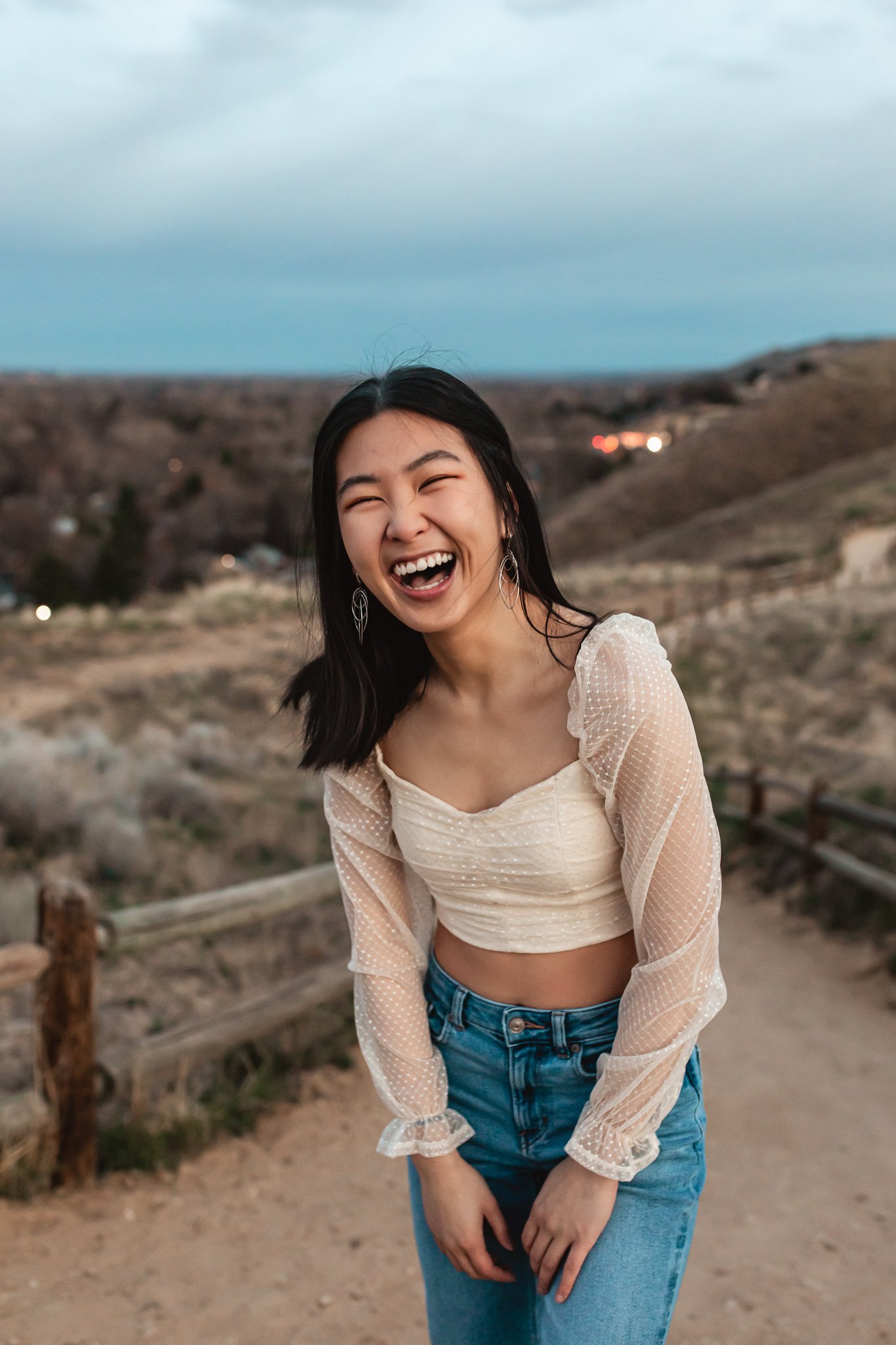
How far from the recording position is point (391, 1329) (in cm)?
340

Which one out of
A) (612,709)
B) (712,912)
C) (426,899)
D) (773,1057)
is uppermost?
(612,709)

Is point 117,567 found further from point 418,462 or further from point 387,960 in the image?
point 418,462

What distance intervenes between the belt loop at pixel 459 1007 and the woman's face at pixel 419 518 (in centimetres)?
64

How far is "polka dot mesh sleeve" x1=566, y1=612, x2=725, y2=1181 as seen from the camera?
1570 millimetres

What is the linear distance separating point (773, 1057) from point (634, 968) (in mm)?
4336

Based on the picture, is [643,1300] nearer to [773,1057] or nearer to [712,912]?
[712,912]

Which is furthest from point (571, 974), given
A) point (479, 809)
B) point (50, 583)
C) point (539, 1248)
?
point (50, 583)

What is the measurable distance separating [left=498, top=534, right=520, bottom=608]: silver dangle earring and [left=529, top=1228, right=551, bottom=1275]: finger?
0.99 meters

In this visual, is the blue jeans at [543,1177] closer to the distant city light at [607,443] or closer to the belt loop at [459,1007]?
the belt loop at [459,1007]

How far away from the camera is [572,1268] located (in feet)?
5.33

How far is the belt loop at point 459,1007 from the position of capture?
1.89m

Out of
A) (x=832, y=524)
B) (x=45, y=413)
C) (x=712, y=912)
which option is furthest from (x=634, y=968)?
(x=45, y=413)

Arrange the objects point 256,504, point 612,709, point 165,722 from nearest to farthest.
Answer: point 612,709, point 165,722, point 256,504

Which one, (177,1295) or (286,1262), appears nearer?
(177,1295)
